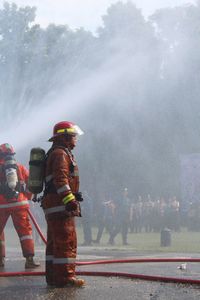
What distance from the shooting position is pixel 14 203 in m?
7.36

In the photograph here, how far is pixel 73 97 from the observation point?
25.4m

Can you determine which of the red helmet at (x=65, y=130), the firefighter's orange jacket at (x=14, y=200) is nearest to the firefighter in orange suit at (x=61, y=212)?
the red helmet at (x=65, y=130)

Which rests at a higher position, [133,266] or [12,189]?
[12,189]

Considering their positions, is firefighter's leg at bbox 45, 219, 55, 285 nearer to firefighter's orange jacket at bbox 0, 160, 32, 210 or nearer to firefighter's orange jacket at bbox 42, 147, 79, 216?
firefighter's orange jacket at bbox 42, 147, 79, 216

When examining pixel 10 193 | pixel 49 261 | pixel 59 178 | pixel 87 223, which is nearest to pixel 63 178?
pixel 59 178

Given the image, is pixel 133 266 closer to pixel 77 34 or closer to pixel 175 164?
pixel 175 164

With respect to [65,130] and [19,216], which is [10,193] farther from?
[65,130]

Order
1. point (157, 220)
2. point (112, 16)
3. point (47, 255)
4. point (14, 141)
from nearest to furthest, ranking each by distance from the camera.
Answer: point (47, 255)
point (157, 220)
point (14, 141)
point (112, 16)

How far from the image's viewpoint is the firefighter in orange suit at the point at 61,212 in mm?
5312

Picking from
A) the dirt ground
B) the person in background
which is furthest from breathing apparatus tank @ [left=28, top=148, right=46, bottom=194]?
the person in background

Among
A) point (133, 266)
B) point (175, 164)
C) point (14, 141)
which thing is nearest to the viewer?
point (133, 266)

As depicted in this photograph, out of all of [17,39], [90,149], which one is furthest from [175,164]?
[17,39]

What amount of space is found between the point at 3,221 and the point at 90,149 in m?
17.8

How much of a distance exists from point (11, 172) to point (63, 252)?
2.08 m
